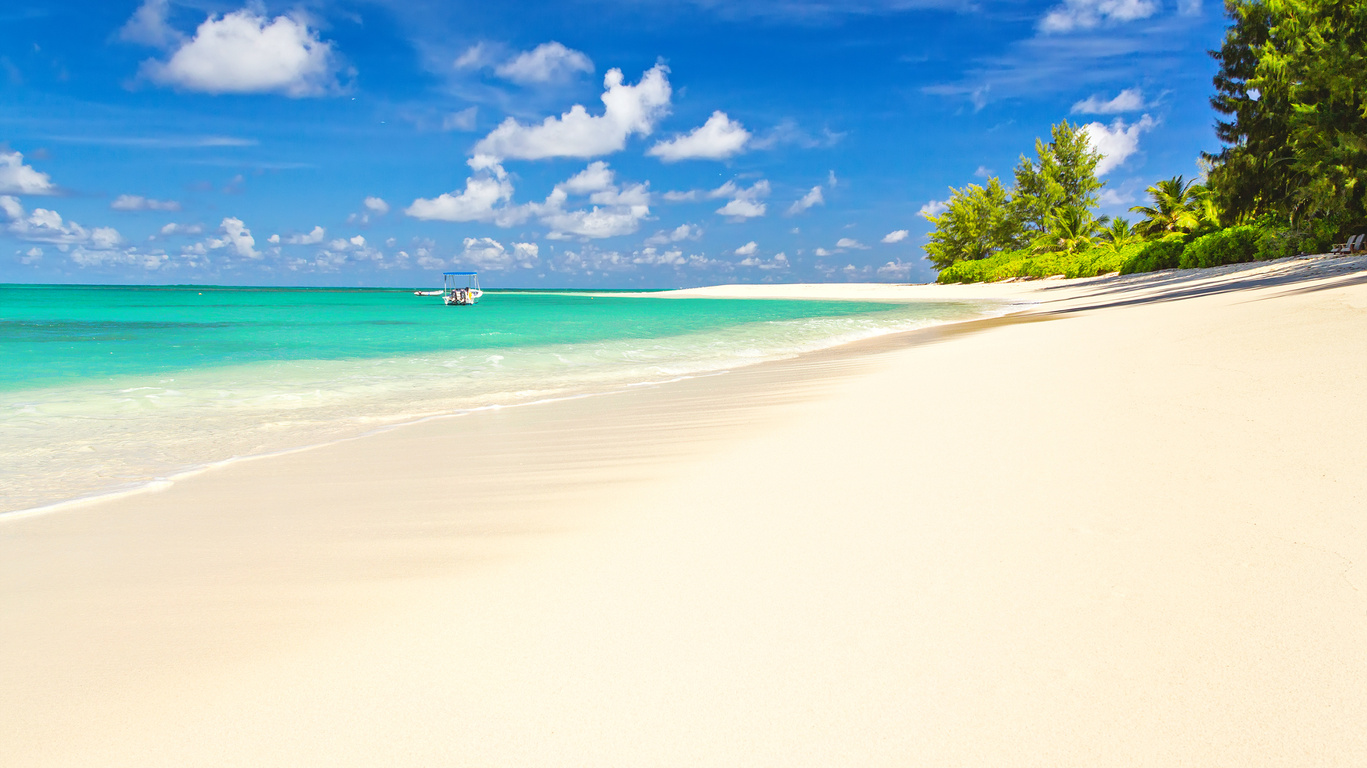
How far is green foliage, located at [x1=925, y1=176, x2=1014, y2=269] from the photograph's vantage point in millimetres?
62544

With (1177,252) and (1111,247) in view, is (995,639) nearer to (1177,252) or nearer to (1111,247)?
(1177,252)

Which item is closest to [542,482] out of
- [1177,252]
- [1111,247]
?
[1177,252]

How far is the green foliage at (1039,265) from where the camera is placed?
3969 centimetres

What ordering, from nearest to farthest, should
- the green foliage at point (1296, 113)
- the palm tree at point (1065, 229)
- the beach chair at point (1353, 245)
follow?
the green foliage at point (1296, 113), the beach chair at point (1353, 245), the palm tree at point (1065, 229)

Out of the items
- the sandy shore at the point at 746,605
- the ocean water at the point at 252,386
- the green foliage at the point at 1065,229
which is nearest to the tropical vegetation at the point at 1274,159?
the green foliage at the point at 1065,229

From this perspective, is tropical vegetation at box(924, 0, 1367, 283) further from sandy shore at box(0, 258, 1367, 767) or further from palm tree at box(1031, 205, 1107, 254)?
sandy shore at box(0, 258, 1367, 767)

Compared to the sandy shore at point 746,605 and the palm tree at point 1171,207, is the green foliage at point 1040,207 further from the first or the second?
the sandy shore at point 746,605

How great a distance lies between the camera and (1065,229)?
172ft

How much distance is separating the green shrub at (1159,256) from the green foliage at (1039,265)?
1.44m

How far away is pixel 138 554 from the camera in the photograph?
3066mm

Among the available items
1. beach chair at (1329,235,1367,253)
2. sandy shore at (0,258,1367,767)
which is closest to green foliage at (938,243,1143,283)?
beach chair at (1329,235,1367,253)

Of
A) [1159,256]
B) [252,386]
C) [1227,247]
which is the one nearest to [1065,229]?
[1159,256]

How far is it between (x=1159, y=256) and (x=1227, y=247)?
17.4ft

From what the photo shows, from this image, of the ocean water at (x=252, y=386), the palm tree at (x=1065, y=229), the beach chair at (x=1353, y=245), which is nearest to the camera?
the ocean water at (x=252, y=386)
